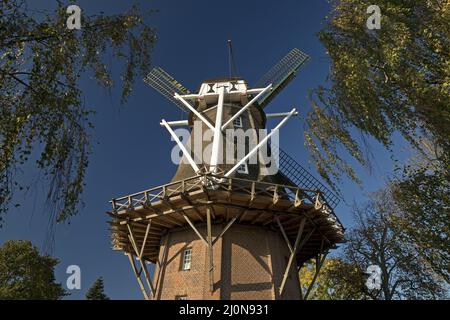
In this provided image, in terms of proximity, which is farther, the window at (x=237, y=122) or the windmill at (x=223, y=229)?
the window at (x=237, y=122)

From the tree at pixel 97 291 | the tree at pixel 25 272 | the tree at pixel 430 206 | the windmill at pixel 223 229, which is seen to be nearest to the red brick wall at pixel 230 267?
the windmill at pixel 223 229

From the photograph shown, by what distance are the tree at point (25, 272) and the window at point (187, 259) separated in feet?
62.7

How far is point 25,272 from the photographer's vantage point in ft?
95.5

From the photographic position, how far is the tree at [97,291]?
3832 centimetres

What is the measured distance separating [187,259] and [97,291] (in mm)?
30047

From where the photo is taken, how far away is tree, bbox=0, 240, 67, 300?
27750 millimetres

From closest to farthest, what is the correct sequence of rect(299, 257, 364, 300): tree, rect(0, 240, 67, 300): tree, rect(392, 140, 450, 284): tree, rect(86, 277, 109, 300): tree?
rect(392, 140, 450, 284): tree → rect(299, 257, 364, 300): tree → rect(0, 240, 67, 300): tree → rect(86, 277, 109, 300): tree

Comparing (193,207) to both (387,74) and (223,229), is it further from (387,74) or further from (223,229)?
(387,74)

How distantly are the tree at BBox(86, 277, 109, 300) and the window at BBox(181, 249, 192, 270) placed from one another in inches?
1125

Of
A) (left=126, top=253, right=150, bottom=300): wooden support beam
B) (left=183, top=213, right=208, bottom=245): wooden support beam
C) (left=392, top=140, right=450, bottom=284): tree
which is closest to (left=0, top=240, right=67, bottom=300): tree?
(left=126, top=253, right=150, bottom=300): wooden support beam

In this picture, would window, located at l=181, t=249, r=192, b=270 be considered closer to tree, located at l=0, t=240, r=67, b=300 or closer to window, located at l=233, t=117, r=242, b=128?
window, located at l=233, t=117, r=242, b=128

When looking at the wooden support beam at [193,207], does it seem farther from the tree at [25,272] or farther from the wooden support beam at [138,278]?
the tree at [25,272]

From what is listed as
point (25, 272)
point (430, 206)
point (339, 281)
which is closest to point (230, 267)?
point (430, 206)
